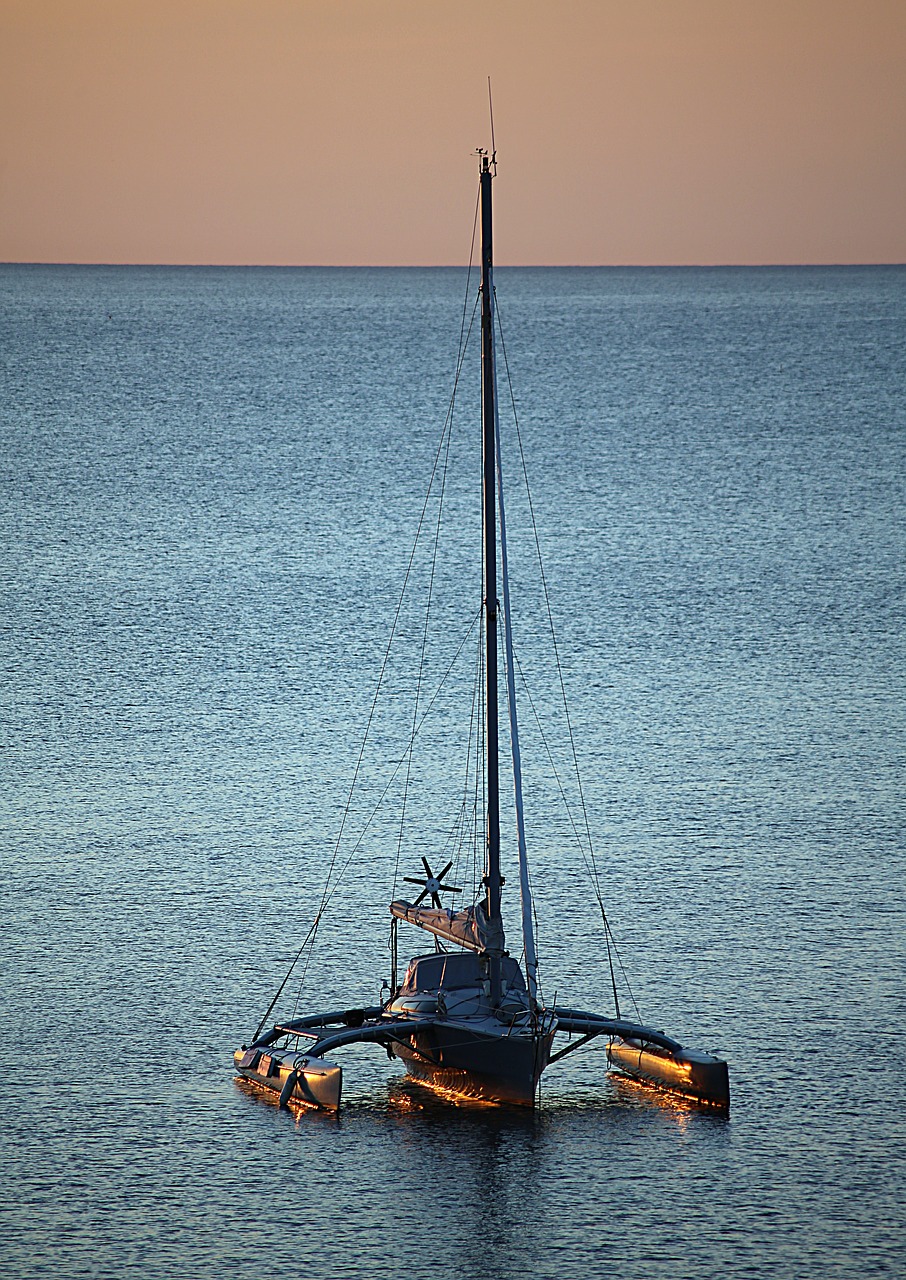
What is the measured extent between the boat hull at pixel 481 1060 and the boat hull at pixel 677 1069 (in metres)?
2.88

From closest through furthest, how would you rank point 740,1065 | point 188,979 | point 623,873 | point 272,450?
point 740,1065 < point 188,979 < point 623,873 < point 272,450

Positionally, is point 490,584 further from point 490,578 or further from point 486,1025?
point 486,1025

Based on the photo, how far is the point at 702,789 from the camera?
60875mm

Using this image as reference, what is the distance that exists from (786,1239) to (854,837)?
24.1 metres

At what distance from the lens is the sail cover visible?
37812 millimetres

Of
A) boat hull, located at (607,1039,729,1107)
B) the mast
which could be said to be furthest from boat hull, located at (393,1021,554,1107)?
boat hull, located at (607,1039,729,1107)

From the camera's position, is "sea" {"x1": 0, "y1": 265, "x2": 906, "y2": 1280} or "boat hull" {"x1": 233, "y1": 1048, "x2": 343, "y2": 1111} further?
"boat hull" {"x1": 233, "y1": 1048, "x2": 343, "y2": 1111}

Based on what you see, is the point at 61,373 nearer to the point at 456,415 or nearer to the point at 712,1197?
the point at 456,415

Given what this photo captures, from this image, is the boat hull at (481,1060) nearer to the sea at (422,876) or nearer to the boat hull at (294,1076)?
the sea at (422,876)

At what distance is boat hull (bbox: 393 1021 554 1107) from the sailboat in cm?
2

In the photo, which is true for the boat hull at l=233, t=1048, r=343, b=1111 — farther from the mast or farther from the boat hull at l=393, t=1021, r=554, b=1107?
the mast

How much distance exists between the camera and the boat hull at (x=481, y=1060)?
118 ft

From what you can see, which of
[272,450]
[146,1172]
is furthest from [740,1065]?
[272,450]

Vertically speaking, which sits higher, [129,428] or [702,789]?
[129,428]
